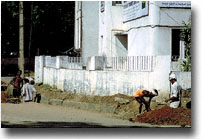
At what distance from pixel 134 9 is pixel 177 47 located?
1611 millimetres

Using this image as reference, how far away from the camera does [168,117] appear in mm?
10562

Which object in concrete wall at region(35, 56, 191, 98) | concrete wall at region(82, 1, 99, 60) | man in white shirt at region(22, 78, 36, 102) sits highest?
concrete wall at region(82, 1, 99, 60)

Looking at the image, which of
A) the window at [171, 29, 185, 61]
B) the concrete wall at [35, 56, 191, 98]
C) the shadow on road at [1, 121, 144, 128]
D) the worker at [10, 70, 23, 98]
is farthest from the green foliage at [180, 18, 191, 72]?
the worker at [10, 70, 23, 98]

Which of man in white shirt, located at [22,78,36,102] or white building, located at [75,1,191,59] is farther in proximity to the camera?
white building, located at [75,1,191,59]

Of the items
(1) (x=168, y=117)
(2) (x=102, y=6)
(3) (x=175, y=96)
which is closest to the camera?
(1) (x=168, y=117)

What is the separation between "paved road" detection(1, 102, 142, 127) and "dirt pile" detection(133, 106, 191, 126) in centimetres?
42

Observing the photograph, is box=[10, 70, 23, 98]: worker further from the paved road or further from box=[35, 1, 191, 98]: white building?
box=[35, 1, 191, 98]: white building

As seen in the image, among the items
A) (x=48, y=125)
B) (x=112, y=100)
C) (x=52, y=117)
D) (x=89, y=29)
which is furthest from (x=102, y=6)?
(x=48, y=125)

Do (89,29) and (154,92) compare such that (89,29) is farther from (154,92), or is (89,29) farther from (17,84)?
(154,92)

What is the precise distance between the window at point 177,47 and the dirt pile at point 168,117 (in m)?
1.44

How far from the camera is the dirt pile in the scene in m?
10.5

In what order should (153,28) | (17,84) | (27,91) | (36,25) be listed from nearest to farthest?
(27,91)
(17,84)
(36,25)
(153,28)

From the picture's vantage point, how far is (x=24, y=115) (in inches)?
421

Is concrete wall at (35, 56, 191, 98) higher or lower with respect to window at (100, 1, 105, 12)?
lower
